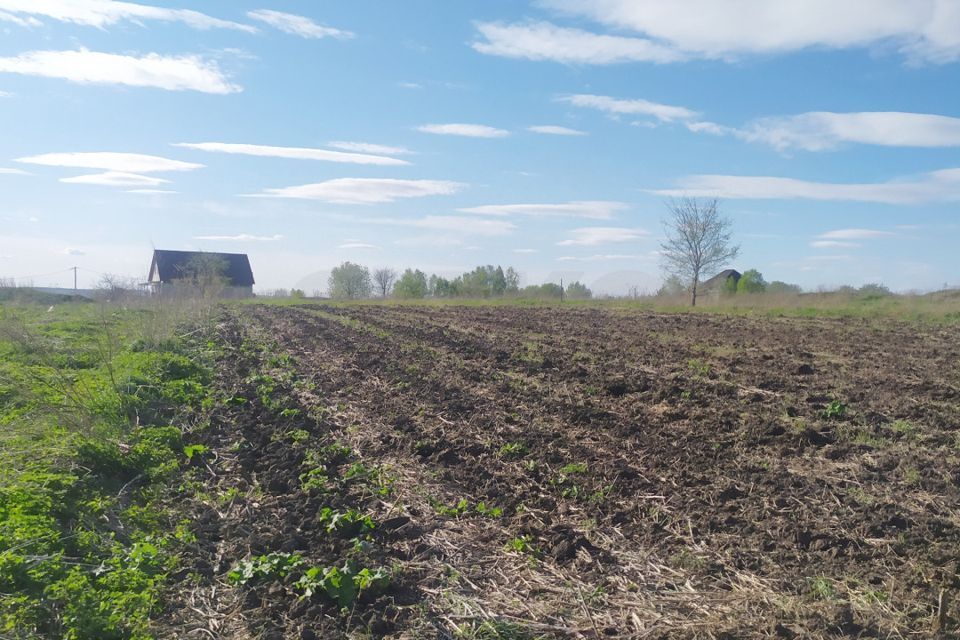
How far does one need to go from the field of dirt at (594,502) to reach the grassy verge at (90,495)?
353mm

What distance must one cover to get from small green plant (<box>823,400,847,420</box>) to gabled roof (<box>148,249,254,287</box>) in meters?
65.4

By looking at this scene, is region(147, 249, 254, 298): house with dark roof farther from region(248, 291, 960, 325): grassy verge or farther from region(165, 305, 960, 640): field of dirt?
region(165, 305, 960, 640): field of dirt

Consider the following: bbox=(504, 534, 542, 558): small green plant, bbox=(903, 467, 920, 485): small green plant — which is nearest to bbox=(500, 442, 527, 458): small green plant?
bbox=(504, 534, 542, 558): small green plant

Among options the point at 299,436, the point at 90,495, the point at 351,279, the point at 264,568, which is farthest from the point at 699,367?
the point at 351,279

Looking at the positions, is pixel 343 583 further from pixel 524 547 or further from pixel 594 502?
pixel 594 502

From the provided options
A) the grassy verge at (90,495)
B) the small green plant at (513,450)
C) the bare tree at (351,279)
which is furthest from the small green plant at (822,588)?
the bare tree at (351,279)

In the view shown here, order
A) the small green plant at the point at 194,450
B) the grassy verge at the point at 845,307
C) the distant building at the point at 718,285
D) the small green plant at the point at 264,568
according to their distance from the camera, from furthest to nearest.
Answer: the distant building at the point at 718,285 < the grassy verge at the point at 845,307 < the small green plant at the point at 194,450 < the small green plant at the point at 264,568

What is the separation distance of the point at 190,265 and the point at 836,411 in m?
66.2

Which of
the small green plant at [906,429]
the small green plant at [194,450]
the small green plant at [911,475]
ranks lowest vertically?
the small green plant at [194,450]

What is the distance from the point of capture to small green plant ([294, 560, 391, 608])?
4.47m

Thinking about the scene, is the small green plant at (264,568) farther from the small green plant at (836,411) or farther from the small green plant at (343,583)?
the small green plant at (836,411)

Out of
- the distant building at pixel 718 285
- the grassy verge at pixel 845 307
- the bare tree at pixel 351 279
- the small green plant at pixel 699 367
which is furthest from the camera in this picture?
the bare tree at pixel 351 279

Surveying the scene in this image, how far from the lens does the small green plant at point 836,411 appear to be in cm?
843

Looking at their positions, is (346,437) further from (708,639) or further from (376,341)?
(376,341)
